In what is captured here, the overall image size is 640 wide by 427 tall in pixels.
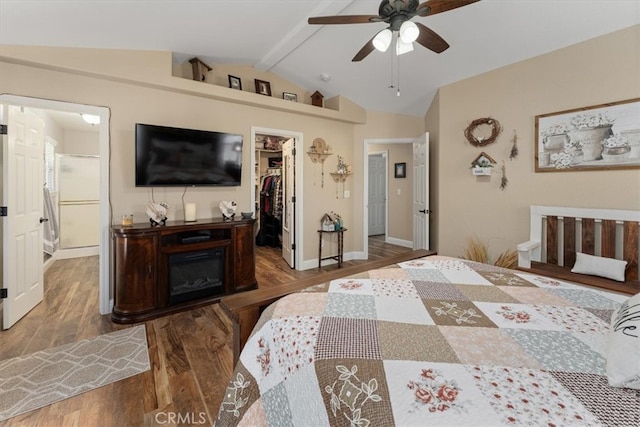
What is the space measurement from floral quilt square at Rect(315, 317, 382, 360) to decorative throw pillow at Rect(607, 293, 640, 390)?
565 millimetres

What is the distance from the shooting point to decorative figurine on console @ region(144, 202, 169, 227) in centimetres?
286

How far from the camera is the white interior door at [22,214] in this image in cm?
247

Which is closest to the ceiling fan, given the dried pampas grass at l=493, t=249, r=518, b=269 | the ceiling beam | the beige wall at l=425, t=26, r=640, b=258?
the ceiling beam

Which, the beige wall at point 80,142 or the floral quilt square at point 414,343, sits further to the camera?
the beige wall at point 80,142

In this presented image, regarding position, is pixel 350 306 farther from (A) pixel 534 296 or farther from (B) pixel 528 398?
(A) pixel 534 296

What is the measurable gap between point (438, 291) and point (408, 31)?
1.61 m

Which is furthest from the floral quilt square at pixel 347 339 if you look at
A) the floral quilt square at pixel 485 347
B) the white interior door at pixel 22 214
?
the white interior door at pixel 22 214

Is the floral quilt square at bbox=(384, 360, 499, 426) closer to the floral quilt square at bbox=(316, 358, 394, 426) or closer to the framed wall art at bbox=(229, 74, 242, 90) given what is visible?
the floral quilt square at bbox=(316, 358, 394, 426)

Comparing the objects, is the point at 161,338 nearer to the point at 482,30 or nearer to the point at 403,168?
the point at 482,30

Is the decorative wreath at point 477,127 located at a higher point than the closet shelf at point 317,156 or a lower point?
higher

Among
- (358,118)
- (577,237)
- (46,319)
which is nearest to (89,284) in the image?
(46,319)

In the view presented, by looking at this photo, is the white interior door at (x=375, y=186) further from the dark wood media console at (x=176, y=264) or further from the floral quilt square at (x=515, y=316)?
the floral quilt square at (x=515, y=316)

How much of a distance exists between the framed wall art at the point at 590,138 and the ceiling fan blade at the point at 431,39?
168cm

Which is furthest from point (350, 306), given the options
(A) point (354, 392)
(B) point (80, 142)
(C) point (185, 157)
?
(B) point (80, 142)
